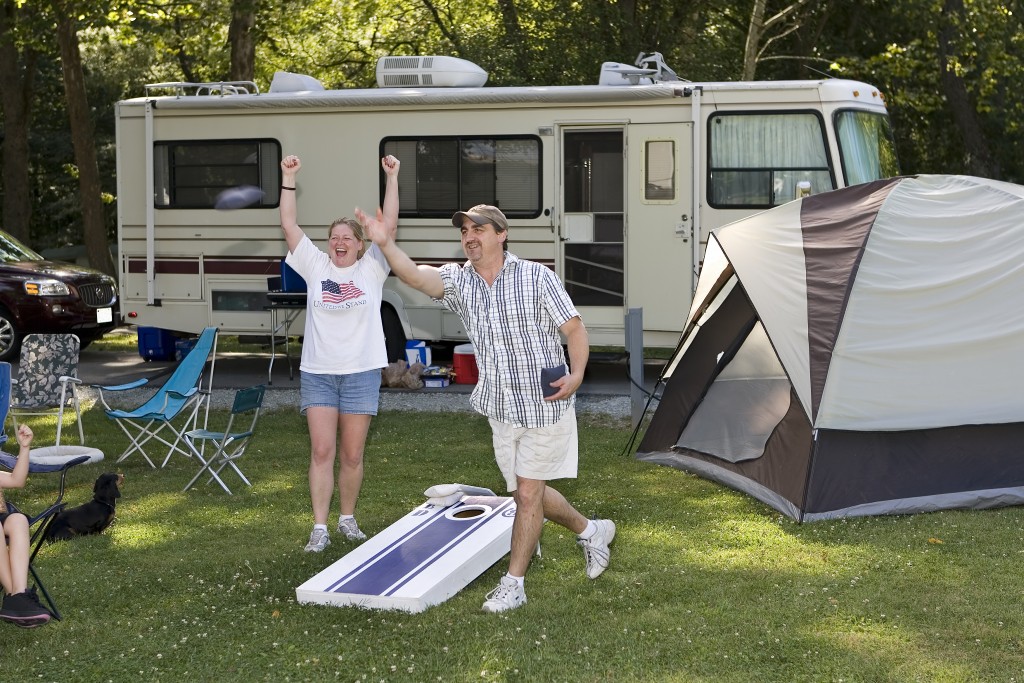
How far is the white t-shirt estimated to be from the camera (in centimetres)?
576

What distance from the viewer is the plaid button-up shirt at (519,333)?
15.9ft

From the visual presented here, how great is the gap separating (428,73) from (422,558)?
6.93m

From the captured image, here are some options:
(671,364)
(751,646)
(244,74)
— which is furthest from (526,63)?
(751,646)

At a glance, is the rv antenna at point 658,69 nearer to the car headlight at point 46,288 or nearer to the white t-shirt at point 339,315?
the white t-shirt at point 339,315

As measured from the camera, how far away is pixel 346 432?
5.88 meters

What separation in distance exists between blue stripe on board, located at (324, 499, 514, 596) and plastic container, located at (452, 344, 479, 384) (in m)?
5.27

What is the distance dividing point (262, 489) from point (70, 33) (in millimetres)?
11035

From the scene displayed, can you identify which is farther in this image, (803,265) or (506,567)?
(803,265)

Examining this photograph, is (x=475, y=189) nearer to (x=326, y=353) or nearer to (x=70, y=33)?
(x=326, y=353)

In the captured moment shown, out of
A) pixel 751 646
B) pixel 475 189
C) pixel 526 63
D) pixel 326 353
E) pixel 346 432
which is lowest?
pixel 751 646

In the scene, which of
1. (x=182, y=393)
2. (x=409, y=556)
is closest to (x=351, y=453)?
(x=409, y=556)

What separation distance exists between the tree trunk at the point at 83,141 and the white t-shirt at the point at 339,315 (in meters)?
11.5

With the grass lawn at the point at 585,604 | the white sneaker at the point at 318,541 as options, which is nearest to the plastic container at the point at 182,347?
the grass lawn at the point at 585,604

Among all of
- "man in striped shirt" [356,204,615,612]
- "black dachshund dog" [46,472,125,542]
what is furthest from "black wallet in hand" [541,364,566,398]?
"black dachshund dog" [46,472,125,542]
